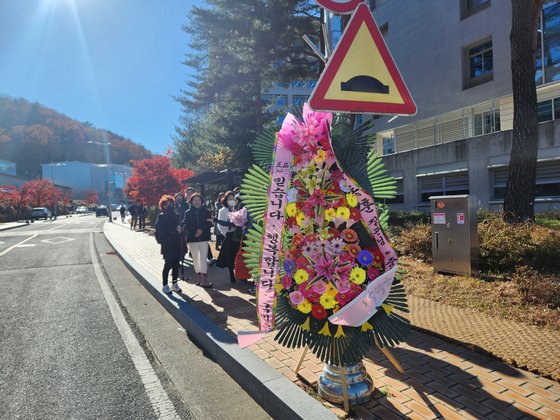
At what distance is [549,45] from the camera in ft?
58.7

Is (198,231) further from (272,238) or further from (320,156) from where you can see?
(320,156)

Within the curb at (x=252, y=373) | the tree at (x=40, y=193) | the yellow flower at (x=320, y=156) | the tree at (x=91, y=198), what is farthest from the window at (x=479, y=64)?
the tree at (x=91, y=198)

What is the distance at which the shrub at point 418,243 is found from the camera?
26.6 ft

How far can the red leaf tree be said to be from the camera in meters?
24.3

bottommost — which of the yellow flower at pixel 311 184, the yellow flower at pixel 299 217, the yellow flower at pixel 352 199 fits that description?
the yellow flower at pixel 299 217

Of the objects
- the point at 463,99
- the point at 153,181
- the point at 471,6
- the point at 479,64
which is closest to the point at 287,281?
the point at 463,99

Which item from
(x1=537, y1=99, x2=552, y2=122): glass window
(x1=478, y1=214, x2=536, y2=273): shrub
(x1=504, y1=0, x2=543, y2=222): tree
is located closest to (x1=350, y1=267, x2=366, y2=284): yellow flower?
(x1=478, y1=214, x2=536, y2=273): shrub

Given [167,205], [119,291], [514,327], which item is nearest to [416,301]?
[514,327]

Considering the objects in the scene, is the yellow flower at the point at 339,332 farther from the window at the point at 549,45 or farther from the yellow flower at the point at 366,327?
the window at the point at 549,45

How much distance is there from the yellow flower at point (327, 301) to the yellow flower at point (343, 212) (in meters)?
0.60

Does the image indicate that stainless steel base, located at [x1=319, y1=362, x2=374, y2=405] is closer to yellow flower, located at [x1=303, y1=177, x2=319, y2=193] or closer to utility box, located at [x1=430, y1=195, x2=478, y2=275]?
yellow flower, located at [x1=303, y1=177, x2=319, y2=193]

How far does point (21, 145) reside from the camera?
111625 mm

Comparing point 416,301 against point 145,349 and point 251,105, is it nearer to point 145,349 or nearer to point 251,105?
point 145,349

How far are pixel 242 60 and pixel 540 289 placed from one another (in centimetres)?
1729
